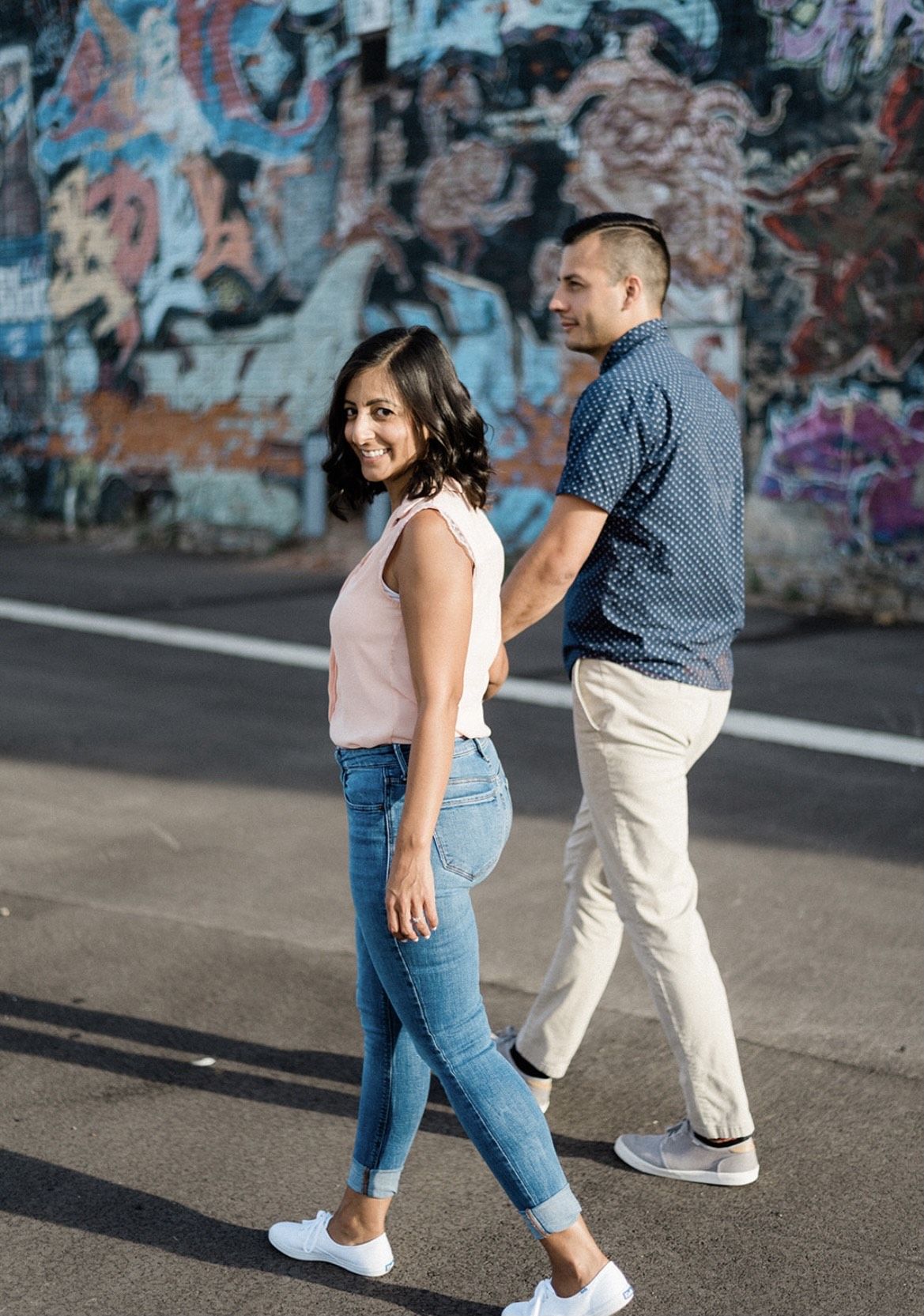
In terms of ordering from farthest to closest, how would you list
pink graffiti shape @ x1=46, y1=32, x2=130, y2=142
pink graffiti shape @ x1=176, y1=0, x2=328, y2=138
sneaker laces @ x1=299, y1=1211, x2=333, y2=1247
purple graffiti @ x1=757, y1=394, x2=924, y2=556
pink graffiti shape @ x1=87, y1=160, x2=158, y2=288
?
pink graffiti shape @ x1=46, y1=32, x2=130, y2=142 < pink graffiti shape @ x1=87, y1=160, x2=158, y2=288 < pink graffiti shape @ x1=176, y1=0, x2=328, y2=138 < purple graffiti @ x1=757, y1=394, x2=924, y2=556 < sneaker laces @ x1=299, y1=1211, x2=333, y2=1247

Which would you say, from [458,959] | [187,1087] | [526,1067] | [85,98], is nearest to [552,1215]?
[458,959]

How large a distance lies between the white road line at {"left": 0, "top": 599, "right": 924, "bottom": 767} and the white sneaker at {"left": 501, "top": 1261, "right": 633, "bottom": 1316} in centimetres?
455

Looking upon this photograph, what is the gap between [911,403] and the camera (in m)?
10.9

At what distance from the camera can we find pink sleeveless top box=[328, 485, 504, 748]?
2494mm

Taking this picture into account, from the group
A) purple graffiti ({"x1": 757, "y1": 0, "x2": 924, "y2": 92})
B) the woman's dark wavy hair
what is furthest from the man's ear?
purple graffiti ({"x1": 757, "y1": 0, "x2": 924, "y2": 92})

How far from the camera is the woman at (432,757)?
95.7 inches

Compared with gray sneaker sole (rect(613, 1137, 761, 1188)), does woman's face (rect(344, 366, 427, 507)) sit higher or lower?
higher

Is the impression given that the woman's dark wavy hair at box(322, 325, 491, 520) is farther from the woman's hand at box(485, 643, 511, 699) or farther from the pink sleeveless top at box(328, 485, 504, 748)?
the woman's hand at box(485, 643, 511, 699)

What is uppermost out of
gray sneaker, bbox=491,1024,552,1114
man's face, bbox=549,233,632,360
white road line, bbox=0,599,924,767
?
man's face, bbox=549,233,632,360

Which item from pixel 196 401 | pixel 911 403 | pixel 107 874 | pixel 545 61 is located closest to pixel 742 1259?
pixel 107 874

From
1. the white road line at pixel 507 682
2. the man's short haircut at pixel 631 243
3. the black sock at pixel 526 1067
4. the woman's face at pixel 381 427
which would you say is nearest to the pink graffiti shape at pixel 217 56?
the white road line at pixel 507 682

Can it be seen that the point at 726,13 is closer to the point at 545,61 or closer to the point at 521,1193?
the point at 545,61

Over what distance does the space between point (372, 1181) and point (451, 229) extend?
1210 centimetres

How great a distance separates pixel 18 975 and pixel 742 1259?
2331 millimetres
